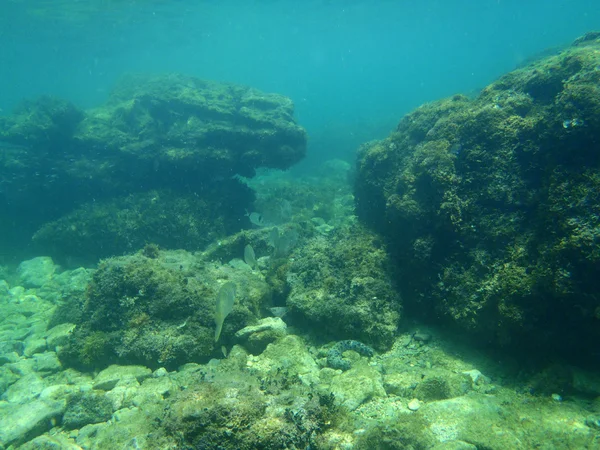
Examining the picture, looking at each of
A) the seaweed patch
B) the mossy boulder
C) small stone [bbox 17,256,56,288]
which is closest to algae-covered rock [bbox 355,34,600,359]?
the seaweed patch

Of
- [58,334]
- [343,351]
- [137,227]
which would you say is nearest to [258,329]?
[343,351]

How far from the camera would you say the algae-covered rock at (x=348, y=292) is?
5660mm

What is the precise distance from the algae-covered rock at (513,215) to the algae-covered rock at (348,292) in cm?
50

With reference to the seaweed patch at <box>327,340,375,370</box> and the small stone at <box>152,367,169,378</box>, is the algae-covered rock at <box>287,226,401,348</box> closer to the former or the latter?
the seaweed patch at <box>327,340,375,370</box>

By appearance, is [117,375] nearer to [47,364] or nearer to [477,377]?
[47,364]

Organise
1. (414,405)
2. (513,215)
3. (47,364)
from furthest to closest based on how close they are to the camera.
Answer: (47,364), (513,215), (414,405)

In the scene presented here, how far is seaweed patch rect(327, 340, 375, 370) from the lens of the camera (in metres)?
4.93

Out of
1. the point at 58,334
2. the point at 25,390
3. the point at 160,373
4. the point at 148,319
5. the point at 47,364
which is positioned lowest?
the point at 25,390

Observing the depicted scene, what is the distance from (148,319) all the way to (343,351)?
11.0 feet

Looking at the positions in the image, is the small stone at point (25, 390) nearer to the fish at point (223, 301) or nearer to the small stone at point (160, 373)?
the small stone at point (160, 373)

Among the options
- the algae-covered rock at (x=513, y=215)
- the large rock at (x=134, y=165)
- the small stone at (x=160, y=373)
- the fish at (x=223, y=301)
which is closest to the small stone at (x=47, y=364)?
the small stone at (x=160, y=373)

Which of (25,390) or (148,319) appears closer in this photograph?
(25,390)

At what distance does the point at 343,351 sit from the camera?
5.30 metres

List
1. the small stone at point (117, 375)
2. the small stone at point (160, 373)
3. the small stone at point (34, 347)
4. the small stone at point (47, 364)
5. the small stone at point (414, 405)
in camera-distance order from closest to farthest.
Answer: the small stone at point (414, 405) < the small stone at point (117, 375) < the small stone at point (160, 373) < the small stone at point (47, 364) < the small stone at point (34, 347)
